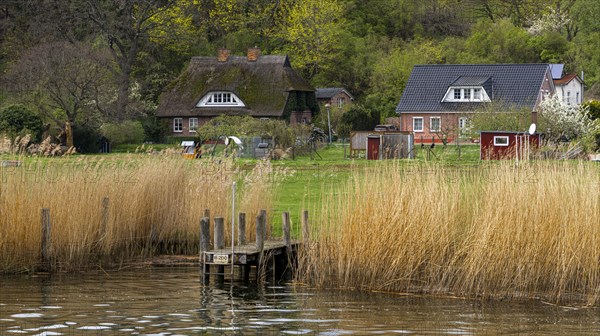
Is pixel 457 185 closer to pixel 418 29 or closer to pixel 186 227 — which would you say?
pixel 186 227

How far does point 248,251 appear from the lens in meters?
18.4

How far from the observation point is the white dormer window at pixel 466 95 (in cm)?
6769

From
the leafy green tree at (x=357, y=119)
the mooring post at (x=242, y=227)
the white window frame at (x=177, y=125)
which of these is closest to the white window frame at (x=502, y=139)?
the leafy green tree at (x=357, y=119)

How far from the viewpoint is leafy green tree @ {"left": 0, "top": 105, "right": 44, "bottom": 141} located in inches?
1929

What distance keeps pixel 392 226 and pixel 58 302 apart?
5004mm

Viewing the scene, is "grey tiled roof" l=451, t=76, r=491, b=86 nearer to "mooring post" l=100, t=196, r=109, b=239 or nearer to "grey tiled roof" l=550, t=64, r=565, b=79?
"grey tiled roof" l=550, t=64, r=565, b=79

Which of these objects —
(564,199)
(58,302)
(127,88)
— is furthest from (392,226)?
(127,88)

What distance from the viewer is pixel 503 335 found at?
14414mm

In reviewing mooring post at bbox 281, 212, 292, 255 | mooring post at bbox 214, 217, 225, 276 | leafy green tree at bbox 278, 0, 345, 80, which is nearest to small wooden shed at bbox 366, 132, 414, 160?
mooring post at bbox 281, 212, 292, 255

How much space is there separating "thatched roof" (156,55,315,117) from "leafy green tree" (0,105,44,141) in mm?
20764

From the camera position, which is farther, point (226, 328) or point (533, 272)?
point (533, 272)

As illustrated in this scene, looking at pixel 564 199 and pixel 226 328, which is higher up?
pixel 564 199

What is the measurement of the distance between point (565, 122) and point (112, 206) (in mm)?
32446

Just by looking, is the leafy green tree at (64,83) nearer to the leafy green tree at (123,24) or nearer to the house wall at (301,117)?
the leafy green tree at (123,24)
